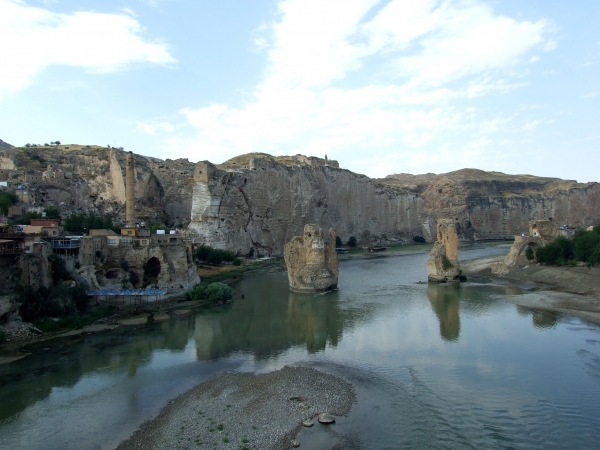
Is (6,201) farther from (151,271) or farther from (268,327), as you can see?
(268,327)

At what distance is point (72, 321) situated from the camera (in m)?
21.7

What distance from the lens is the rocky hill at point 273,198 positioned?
4944 centimetres

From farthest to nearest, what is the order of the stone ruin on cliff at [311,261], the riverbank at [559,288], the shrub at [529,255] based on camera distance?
the shrub at [529,255], the stone ruin on cliff at [311,261], the riverbank at [559,288]

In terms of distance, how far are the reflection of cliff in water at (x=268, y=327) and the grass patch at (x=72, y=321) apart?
4767mm

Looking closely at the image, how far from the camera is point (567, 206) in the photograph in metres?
93.3

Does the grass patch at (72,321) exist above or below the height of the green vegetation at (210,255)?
below

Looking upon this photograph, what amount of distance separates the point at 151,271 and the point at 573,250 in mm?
30754

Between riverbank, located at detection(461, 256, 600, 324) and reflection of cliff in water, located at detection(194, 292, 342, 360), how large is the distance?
37.9 ft

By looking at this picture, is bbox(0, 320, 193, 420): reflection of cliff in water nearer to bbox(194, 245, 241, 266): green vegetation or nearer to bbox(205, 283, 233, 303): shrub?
bbox(205, 283, 233, 303): shrub

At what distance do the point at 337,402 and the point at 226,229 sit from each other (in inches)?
1506

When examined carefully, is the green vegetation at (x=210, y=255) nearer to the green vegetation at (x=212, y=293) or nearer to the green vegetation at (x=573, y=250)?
the green vegetation at (x=212, y=293)

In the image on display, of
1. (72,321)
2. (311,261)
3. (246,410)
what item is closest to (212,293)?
(311,261)

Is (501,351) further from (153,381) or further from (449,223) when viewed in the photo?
(449,223)

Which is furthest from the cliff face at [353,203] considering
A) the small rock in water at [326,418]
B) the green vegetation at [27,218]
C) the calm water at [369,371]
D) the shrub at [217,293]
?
the small rock in water at [326,418]
